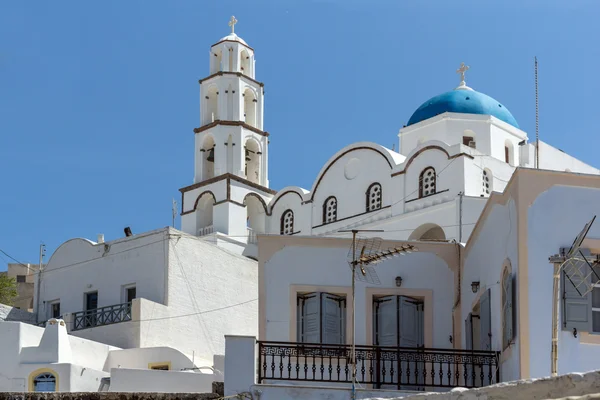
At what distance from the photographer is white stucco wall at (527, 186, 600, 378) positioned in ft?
55.8

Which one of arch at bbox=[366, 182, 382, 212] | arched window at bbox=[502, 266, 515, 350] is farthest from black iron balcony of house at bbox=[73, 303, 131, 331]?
arched window at bbox=[502, 266, 515, 350]

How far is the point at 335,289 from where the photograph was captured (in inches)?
811

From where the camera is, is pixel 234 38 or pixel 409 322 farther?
pixel 234 38

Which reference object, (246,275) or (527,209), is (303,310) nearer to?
(527,209)

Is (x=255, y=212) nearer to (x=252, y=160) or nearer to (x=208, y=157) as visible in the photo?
(x=252, y=160)

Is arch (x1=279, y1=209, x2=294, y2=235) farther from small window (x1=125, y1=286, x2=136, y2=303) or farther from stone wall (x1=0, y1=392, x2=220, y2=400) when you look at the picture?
stone wall (x1=0, y1=392, x2=220, y2=400)

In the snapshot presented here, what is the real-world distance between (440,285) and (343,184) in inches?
771

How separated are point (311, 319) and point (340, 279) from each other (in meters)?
0.82

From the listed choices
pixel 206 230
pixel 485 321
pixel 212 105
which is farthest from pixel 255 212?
pixel 485 321

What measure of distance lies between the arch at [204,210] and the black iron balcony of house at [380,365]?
26.3m

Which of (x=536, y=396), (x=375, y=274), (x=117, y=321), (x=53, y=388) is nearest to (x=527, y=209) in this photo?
(x=375, y=274)

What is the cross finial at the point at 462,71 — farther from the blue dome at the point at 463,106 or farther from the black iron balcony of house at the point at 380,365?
the black iron balcony of house at the point at 380,365

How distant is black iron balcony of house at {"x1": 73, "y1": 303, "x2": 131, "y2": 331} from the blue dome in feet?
40.2

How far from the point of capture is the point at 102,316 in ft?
118
